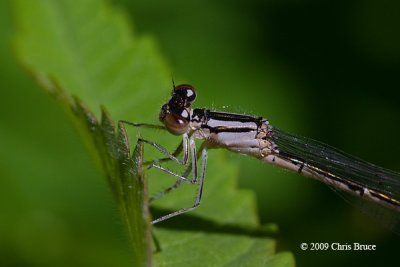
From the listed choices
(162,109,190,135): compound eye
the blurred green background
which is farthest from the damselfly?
the blurred green background

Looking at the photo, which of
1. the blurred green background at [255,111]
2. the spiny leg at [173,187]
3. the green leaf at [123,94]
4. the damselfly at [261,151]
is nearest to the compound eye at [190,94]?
the damselfly at [261,151]

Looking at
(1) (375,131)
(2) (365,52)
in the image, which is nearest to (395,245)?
(1) (375,131)

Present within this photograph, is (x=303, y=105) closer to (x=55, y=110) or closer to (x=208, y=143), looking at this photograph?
(x=208, y=143)

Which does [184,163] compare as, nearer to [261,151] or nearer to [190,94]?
[190,94]

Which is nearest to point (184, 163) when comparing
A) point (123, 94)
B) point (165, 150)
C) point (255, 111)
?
point (165, 150)

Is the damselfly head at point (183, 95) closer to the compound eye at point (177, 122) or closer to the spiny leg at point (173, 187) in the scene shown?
the compound eye at point (177, 122)

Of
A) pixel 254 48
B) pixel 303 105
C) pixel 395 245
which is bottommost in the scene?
pixel 395 245
